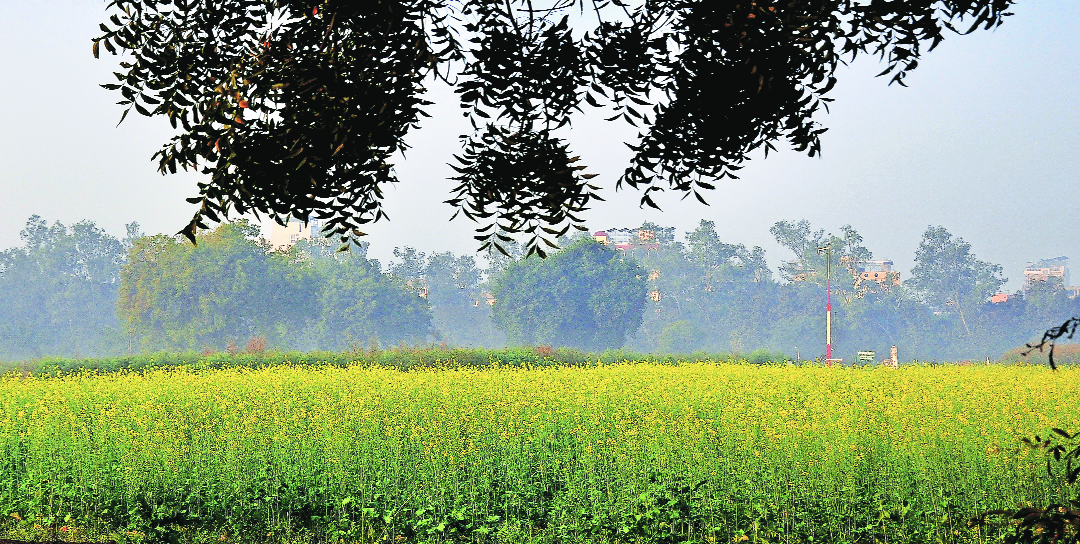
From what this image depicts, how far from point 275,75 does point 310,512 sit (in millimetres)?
4876

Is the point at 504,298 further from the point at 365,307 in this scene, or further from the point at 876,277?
the point at 876,277

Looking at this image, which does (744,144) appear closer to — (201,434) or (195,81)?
(195,81)

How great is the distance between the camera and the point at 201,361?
2234cm

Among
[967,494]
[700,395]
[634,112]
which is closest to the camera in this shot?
[634,112]

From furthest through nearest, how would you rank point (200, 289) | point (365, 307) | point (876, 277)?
point (876, 277)
point (365, 307)
point (200, 289)

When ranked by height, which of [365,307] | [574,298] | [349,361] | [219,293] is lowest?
[349,361]

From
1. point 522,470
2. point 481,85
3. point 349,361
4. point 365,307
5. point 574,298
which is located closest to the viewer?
point 481,85

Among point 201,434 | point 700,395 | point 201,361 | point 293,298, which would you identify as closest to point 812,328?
point 293,298

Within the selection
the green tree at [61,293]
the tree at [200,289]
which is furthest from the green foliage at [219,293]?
the green tree at [61,293]

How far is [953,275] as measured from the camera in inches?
2534

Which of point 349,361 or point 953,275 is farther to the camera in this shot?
point 953,275

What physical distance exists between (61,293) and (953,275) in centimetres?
5633

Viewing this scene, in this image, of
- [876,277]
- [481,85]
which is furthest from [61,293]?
[481,85]

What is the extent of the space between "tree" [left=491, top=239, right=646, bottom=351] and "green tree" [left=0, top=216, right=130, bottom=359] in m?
24.6
